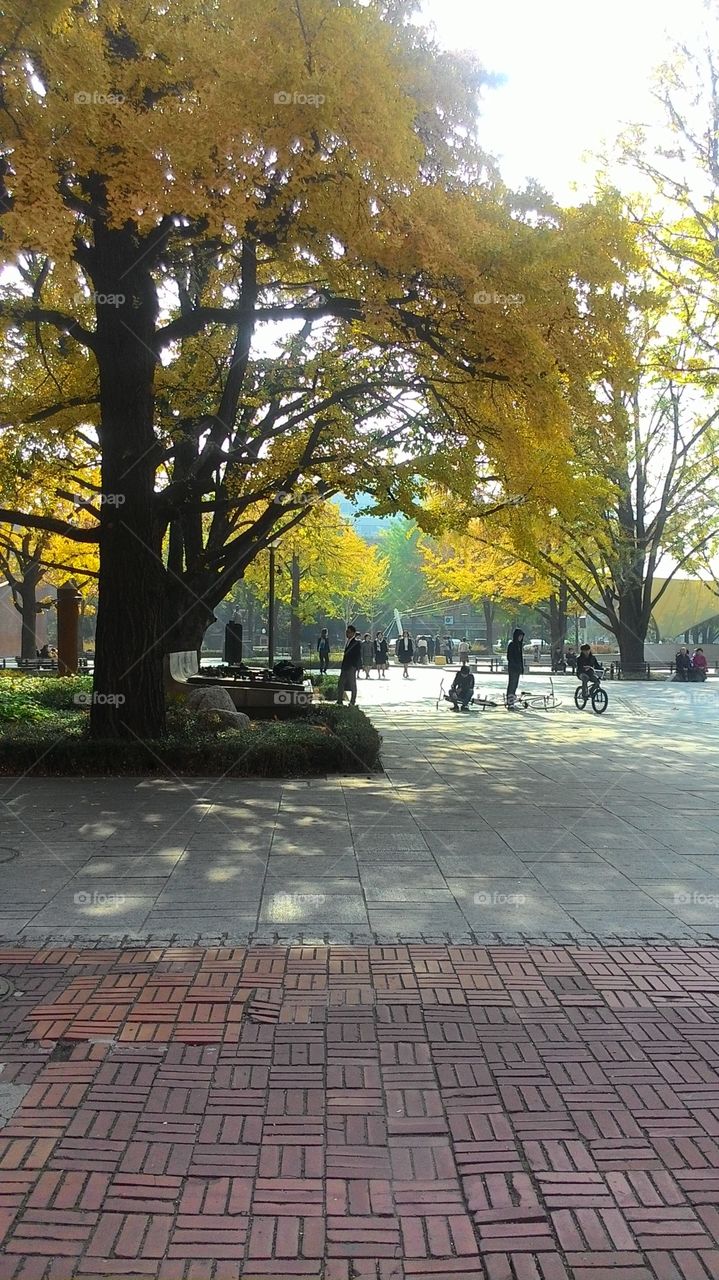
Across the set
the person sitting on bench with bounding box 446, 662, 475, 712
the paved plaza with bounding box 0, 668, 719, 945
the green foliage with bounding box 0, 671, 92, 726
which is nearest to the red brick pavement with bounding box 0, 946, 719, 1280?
the paved plaza with bounding box 0, 668, 719, 945

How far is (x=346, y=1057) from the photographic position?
375 cm

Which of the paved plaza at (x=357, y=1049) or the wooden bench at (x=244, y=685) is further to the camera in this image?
the wooden bench at (x=244, y=685)

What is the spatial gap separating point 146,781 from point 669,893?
18.7 ft

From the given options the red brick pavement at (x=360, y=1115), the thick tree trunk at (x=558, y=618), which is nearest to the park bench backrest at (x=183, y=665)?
the red brick pavement at (x=360, y=1115)

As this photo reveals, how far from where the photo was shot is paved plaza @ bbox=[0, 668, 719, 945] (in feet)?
17.5

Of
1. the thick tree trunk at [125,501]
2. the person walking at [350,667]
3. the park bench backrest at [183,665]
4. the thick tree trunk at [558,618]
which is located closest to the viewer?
the thick tree trunk at [125,501]

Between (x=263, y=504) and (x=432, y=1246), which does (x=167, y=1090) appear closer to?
(x=432, y=1246)

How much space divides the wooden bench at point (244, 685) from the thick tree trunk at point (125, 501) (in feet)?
14.2

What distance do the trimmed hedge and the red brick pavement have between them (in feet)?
17.7

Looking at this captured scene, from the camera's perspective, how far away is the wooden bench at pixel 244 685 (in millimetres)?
15344

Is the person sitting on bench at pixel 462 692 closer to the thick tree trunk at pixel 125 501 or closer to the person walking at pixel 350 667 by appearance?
the person walking at pixel 350 667

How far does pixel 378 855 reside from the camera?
22.4 ft

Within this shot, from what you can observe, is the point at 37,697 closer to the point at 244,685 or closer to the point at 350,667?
the point at 244,685

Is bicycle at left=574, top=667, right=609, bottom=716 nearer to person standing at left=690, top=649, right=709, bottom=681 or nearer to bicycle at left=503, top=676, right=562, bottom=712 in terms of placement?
bicycle at left=503, top=676, right=562, bottom=712
